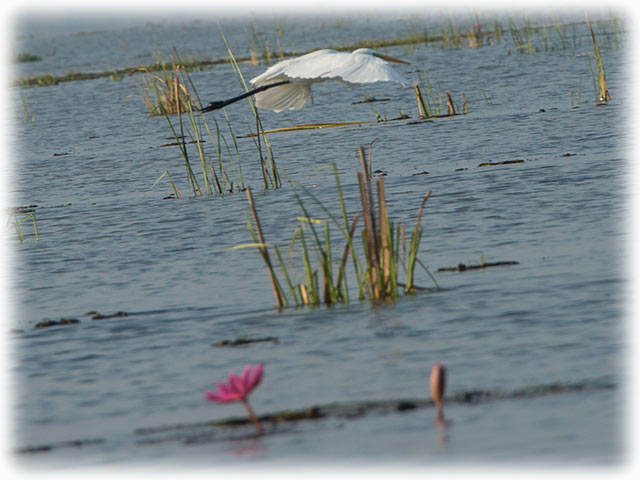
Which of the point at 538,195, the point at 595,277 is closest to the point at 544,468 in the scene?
the point at 595,277

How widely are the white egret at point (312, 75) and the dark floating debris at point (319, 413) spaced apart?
3215mm

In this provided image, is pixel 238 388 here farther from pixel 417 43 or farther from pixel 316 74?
pixel 417 43

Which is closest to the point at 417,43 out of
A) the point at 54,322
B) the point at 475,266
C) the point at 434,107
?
the point at 434,107

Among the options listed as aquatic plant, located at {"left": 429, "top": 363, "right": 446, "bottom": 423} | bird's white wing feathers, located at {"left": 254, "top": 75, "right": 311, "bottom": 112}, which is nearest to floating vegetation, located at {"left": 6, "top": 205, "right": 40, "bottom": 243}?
bird's white wing feathers, located at {"left": 254, "top": 75, "right": 311, "bottom": 112}

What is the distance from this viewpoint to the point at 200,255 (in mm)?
8219

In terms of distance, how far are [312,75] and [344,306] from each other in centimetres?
223

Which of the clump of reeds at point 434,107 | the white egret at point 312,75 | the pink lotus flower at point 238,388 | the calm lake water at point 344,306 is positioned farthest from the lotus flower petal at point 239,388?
the clump of reeds at point 434,107

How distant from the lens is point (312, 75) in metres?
7.87

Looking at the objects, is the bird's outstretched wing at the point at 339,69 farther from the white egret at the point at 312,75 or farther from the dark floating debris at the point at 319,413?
the dark floating debris at the point at 319,413

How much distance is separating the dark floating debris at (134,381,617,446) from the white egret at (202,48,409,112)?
10.5 feet

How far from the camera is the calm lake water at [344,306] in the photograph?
4.29m

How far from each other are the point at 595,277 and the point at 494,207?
2.58m

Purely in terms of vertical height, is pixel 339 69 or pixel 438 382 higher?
pixel 339 69

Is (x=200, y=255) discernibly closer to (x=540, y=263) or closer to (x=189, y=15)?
(x=540, y=263)
